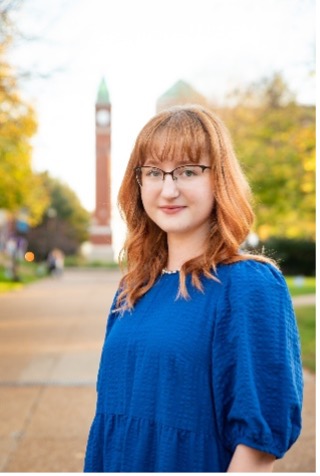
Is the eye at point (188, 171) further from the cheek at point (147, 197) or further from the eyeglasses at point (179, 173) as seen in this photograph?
the cheek at point (147, 197)

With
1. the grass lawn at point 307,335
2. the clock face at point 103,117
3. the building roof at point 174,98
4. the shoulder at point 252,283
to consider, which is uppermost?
the clock face at point 103,117

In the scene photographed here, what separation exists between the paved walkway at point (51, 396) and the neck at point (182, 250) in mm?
2875

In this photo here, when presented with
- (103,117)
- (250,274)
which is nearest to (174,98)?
(250,274)

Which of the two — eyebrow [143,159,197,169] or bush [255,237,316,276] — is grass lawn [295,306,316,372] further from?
bush [255,237,316,276]

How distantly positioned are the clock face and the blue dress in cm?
4336

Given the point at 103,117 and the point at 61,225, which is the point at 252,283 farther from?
the point at 61,225

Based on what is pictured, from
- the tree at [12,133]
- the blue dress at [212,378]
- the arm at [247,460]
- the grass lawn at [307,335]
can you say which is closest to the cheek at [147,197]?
the blue dress at [212,378]

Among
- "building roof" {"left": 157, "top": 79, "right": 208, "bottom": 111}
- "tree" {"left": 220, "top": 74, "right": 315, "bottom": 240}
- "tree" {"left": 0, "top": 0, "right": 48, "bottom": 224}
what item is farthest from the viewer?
"tree" {"left": 220, "top": 74, "right": 315, "bottom": 240}

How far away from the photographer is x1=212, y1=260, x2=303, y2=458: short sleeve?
5.18 ft

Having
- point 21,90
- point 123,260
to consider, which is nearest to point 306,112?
point 21,90

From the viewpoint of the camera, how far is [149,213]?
1.91m

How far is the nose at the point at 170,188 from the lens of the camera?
180 centimetres

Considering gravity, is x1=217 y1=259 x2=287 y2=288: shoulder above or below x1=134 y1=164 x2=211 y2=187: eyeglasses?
below

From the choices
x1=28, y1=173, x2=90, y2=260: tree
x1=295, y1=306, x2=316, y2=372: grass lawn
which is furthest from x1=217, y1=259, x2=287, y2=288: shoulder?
x1=28, y1=173, x2=90, y2=260: tree
